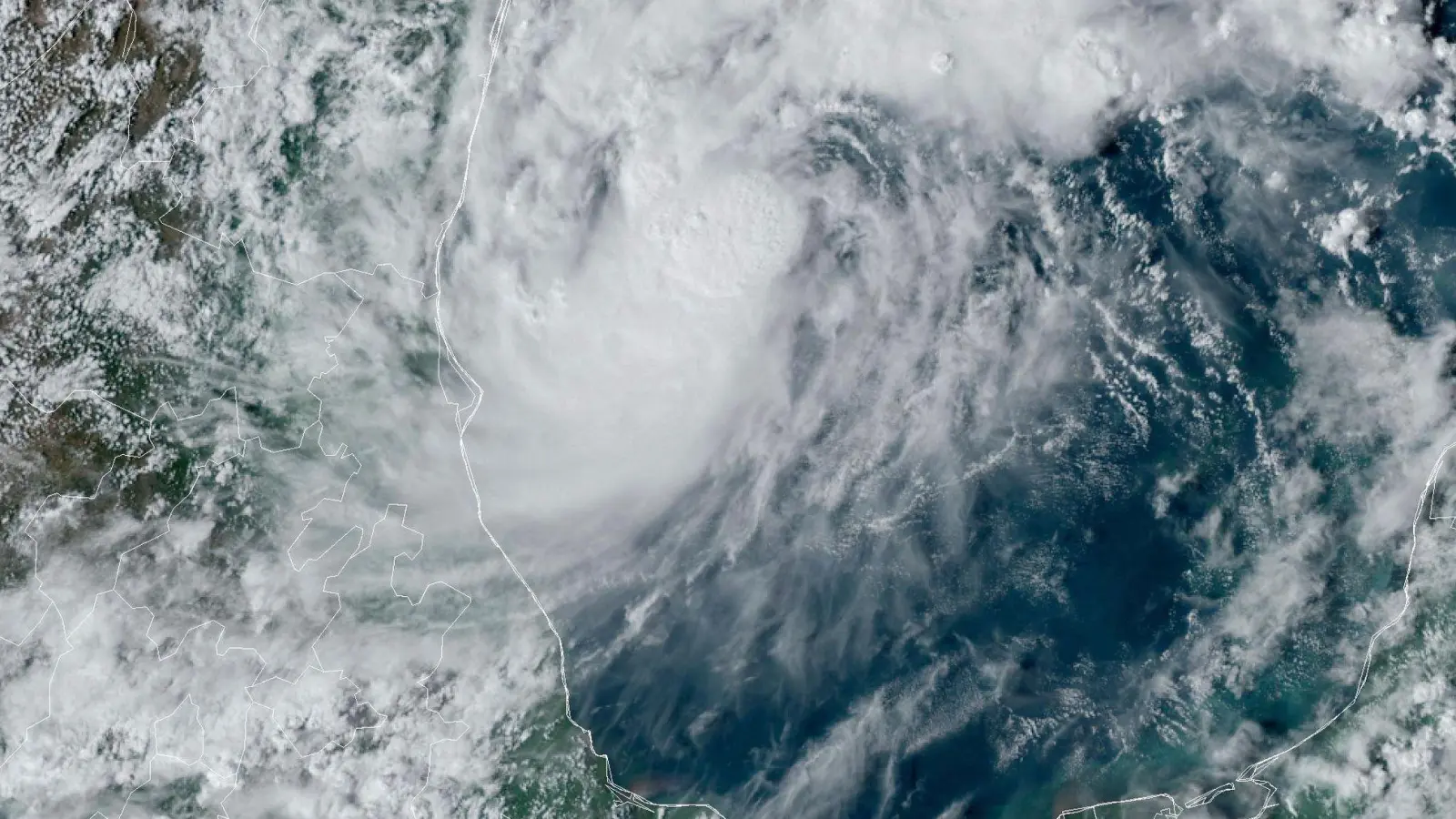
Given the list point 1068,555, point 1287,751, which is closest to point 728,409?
point 1068,555

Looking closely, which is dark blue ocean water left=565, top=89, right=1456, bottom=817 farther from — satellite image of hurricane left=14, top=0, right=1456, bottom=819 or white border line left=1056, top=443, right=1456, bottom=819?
white border line left=1056, top=443, right=1456, bottom=819

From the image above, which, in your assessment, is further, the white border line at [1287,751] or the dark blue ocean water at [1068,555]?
the white border line at [1287,751]

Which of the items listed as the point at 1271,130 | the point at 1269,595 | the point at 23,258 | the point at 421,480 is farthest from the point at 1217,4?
the point at 23,258

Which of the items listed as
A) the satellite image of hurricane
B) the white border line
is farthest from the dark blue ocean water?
the white border line

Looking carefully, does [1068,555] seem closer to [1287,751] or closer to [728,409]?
[1287,751]

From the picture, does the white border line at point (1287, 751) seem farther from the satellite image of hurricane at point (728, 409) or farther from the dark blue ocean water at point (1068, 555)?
the dark blue ocean water at point (1068, 555)

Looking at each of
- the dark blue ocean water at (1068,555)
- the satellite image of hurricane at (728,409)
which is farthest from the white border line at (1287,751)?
the dark blue ocean water at (1068,555)
